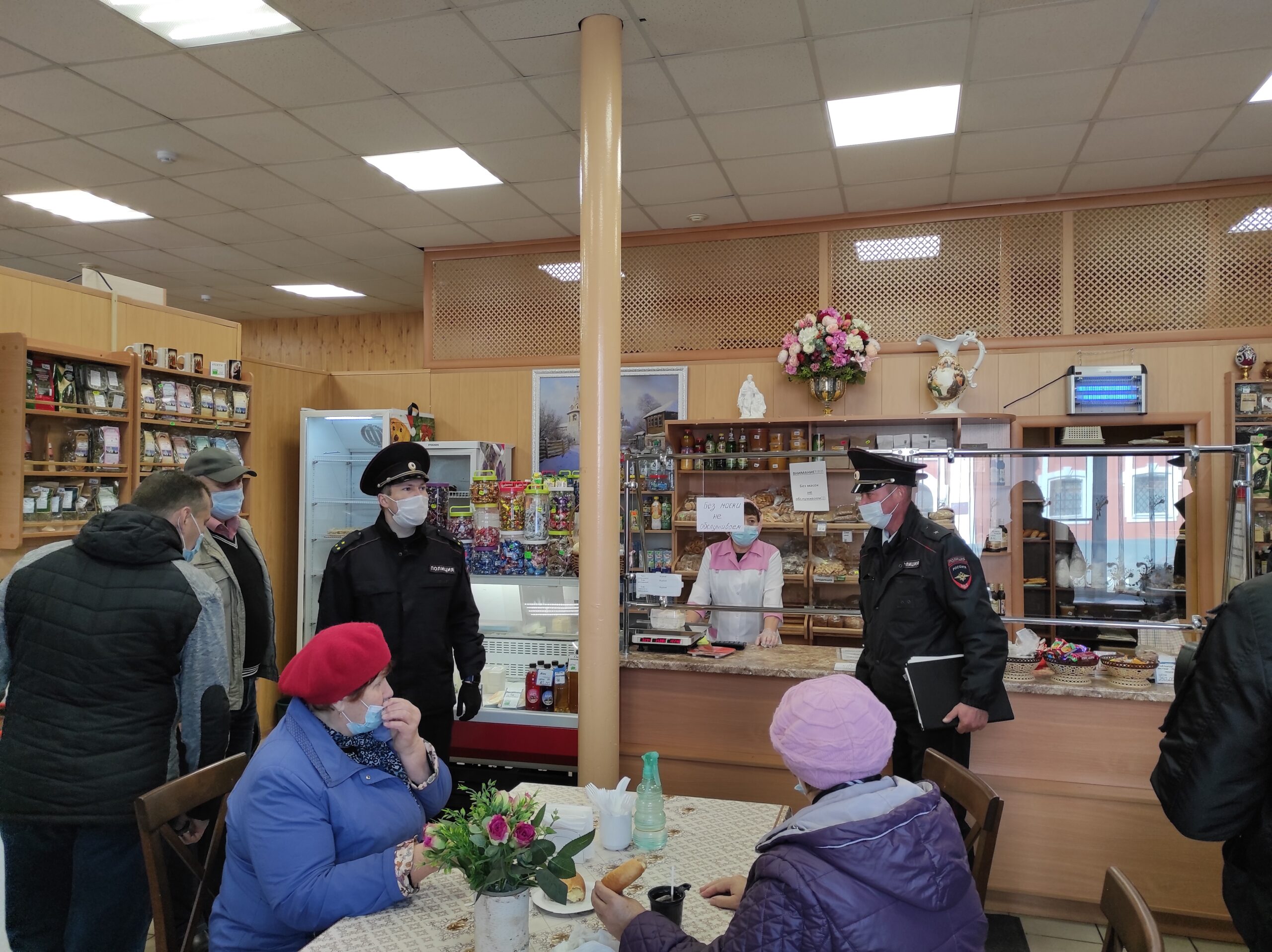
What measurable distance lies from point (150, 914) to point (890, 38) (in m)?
4.50

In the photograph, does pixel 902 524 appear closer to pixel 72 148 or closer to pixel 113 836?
pixel 113 836

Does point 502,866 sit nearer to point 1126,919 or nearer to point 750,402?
point 1126,919

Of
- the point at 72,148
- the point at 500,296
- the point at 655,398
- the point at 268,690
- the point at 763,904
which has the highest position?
the point at 72,148

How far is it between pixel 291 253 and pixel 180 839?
251 inches

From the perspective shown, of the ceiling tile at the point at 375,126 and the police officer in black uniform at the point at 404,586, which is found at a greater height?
the ceiling tile at the point at 375,126

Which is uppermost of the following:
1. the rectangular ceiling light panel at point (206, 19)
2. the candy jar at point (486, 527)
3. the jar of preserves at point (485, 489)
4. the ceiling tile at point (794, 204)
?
the rectangular ceiling light panel at point (206, 19)

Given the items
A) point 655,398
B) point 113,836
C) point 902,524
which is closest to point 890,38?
point 902,524

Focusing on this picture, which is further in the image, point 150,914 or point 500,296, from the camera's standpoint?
point 500,296

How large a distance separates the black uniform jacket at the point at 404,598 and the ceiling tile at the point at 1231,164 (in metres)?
5.22

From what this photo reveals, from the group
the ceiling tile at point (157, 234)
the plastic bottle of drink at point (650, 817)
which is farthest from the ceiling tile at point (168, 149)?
the plastic bottle of drink at point (650, 817)

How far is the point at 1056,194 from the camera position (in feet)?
19.9

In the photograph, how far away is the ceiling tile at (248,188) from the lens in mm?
5746

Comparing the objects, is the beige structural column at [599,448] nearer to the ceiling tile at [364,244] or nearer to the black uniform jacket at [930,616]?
the black uniform jacket at [930,616]

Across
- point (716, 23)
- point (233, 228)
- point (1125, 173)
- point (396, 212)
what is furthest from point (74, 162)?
point (1125, 173)
